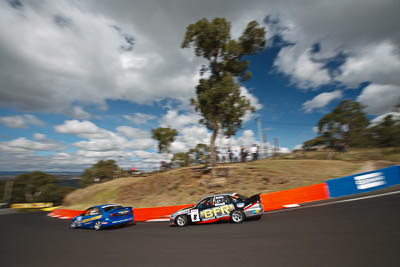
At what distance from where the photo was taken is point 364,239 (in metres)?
4.71

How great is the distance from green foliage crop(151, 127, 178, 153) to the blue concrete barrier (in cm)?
2656

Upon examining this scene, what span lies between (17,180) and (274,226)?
272 ft

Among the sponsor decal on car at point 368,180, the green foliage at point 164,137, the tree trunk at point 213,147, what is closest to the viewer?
the sponsor decal on car at point 368,180

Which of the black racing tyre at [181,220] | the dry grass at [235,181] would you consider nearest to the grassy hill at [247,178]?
the dry grass at [235,181]

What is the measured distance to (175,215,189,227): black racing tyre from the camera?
9.39 m

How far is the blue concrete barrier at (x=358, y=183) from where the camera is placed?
37.9 ft

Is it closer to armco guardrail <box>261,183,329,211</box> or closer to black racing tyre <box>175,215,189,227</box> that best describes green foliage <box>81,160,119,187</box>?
black racing tyre <box>175,215,189,227</box>

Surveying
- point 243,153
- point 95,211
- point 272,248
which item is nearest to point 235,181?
point 243,153

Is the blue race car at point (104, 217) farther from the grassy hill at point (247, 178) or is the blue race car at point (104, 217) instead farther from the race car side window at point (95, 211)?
the grassy hill at point (247, 178)

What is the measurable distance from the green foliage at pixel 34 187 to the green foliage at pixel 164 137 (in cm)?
4229

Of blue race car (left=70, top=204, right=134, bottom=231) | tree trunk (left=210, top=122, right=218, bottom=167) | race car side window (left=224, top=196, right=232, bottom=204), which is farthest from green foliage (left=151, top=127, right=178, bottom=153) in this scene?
race car side window (left=224, top=196, right=232, bottom=204)

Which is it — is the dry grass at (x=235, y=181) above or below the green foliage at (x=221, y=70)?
below

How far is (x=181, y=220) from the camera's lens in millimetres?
9461

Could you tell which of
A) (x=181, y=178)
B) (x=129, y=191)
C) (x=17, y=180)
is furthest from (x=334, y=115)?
(x=17, y=180)
